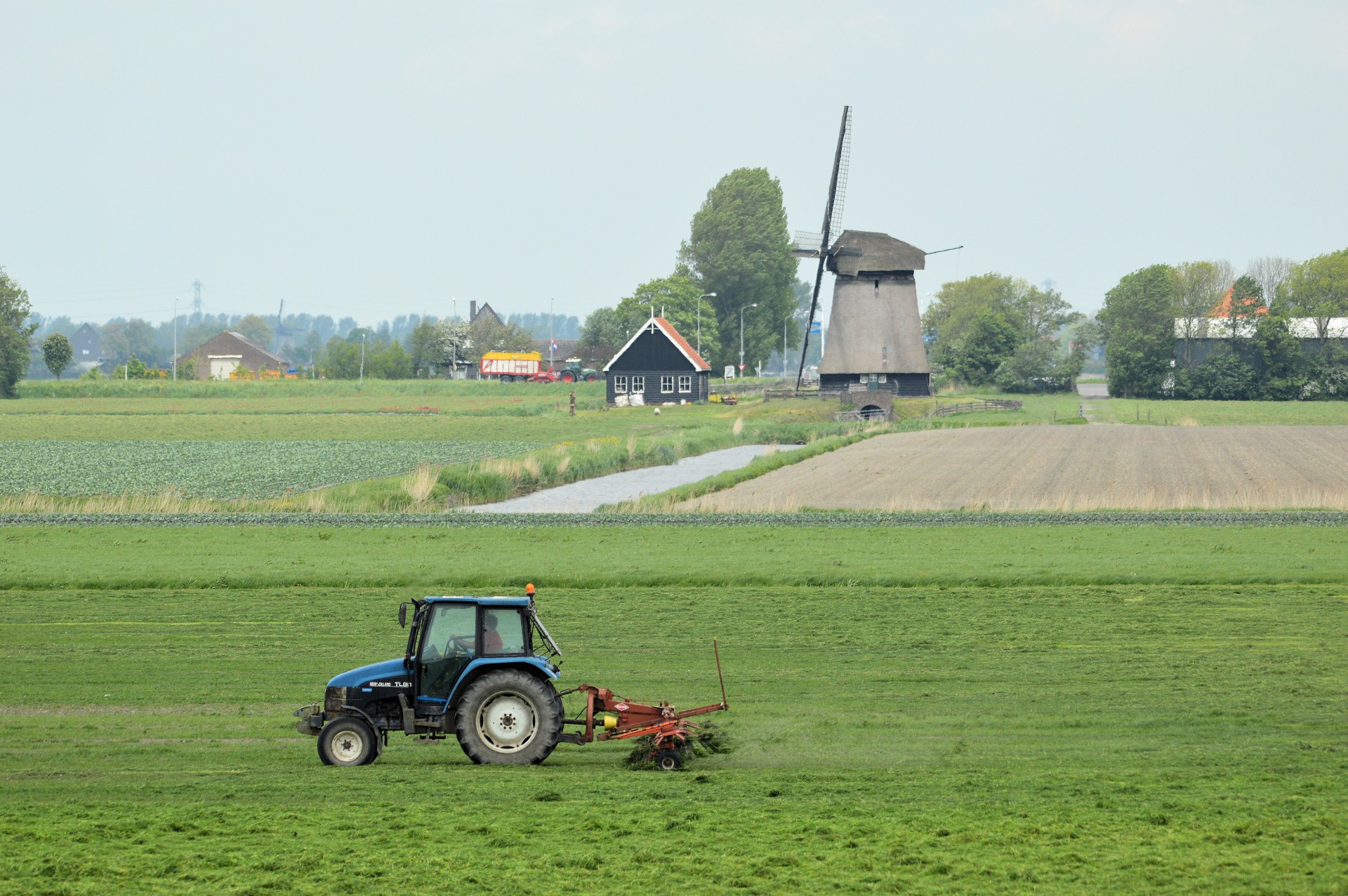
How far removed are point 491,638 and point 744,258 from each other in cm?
11675

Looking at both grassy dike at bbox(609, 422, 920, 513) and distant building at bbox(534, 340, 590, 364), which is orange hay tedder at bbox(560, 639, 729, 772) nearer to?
grassy dike at bbox(609, 422, 920, 513)

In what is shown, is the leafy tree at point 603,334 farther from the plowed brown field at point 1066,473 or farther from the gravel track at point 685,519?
the gravel track at point 685,519

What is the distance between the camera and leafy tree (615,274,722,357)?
12888 cm

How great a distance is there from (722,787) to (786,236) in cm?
12196

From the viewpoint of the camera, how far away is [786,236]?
431 feet

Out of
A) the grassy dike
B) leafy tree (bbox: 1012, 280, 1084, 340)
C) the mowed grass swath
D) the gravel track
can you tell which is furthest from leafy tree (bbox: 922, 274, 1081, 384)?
the gravel track

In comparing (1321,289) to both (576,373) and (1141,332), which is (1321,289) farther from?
(576,373)

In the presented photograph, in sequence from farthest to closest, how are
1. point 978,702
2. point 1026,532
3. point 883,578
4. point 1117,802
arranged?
point 1026,532 < point 883,578 < point 978,702 < point 1117,802

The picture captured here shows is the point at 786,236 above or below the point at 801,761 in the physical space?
above

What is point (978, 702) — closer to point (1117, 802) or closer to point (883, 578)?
point (1117, 802)

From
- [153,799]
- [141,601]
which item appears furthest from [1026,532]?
[153,799]

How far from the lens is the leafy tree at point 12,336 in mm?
118438

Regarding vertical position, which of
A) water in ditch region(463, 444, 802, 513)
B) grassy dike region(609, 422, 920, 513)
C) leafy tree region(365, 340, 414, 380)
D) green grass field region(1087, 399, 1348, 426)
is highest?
leafy tree region(365, 340, 414, 380)

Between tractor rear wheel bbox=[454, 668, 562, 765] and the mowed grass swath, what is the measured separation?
3361 centimetres
